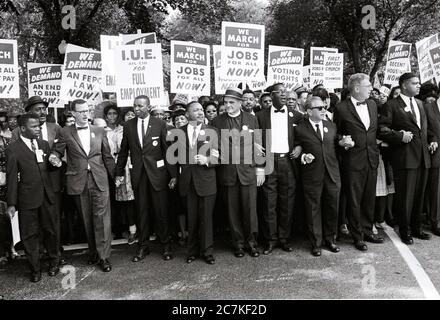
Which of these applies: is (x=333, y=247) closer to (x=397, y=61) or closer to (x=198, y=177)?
(x=198, y=177)

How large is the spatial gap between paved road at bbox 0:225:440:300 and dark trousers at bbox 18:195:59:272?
0.86ft

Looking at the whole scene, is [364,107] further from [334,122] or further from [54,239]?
[54,239]

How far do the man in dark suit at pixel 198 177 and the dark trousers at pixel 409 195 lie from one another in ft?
8.60

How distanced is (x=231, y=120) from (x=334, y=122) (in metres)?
1.51

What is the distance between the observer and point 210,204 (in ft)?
19.7

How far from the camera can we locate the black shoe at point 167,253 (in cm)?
604

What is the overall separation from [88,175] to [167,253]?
4.77 feet

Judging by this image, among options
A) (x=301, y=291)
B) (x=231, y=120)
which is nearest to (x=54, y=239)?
(x=231, y=120)


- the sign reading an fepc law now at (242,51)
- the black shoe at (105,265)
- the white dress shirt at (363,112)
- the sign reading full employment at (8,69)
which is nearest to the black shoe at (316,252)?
the white dress shirt at (363,112)

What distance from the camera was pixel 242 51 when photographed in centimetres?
798

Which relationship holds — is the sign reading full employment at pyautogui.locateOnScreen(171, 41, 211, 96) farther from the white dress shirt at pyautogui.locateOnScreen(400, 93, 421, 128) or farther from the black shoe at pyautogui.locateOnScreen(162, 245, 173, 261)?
the white dress shirt at pyautogui.locateOnScreen(400, 93, 421, 128)

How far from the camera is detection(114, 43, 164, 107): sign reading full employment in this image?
7.11m

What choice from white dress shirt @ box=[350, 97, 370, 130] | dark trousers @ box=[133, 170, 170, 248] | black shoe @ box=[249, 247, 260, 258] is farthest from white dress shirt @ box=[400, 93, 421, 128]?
dark trousers @ box=[133, 170, 170, 248]

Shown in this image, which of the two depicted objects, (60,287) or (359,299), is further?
(60,287)
